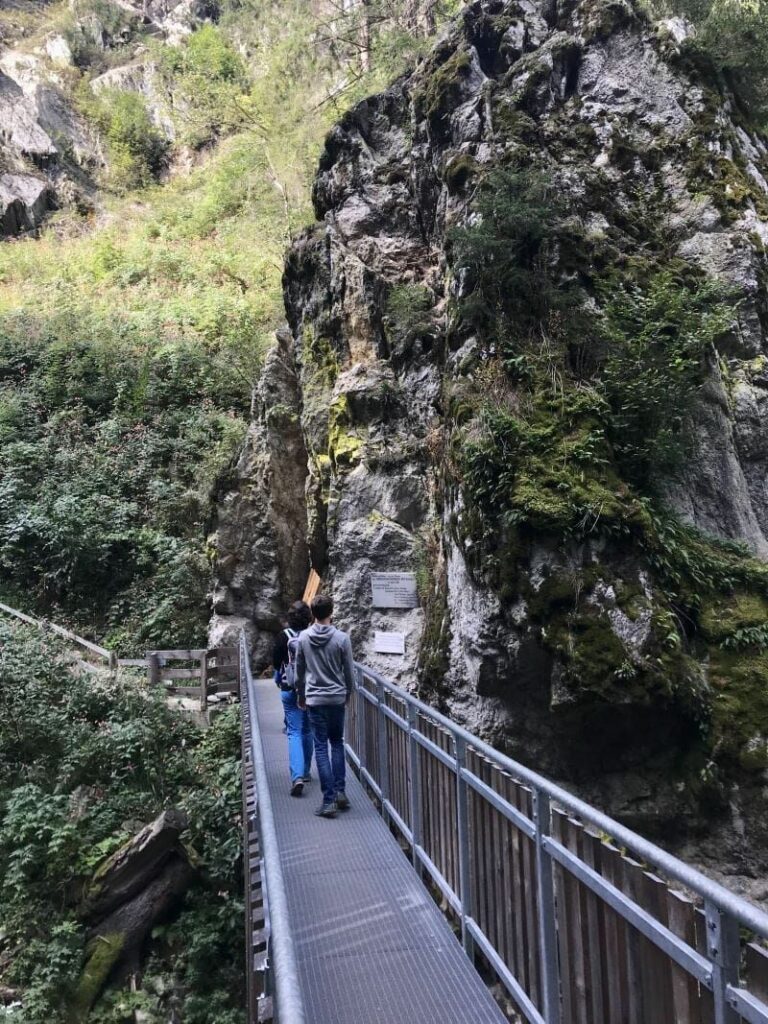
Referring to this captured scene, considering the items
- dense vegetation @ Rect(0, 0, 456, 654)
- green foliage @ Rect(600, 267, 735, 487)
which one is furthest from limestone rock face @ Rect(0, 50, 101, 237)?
green foliage @ Rect(600, 267, 735, 487)

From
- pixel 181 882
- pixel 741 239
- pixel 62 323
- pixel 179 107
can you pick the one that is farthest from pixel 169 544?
pixel 179 107

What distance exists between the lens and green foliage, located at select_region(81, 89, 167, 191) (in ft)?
123

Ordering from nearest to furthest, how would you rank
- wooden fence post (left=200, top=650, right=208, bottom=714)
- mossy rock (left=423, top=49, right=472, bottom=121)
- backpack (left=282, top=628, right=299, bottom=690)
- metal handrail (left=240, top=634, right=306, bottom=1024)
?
metal handrail (left=240, top=634, right=306, bottom=1024) → backpack (left=282, top=628, right=299, bottom=690) → mossy rock (left=423, top=49, right=472, bottom=121) → wooden fence post (left=200, top=650, right=208, bottom=714)

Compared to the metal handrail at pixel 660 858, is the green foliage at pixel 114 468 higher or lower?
higher

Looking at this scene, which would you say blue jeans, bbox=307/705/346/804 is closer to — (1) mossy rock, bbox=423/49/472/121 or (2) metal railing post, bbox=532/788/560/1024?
(2) metal railing post, bbox=532/788/560/1024

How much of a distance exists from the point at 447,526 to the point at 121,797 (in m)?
6.37

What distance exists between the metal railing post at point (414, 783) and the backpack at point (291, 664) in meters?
1.32

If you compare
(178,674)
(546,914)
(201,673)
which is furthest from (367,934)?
(178,674)

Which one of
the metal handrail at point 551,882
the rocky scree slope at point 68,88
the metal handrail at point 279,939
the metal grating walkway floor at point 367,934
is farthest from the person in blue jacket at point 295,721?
the rocky scree slope at point 68,88

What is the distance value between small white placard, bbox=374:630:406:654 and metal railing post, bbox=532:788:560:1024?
6.71 m

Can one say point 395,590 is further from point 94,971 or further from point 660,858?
point 660,858

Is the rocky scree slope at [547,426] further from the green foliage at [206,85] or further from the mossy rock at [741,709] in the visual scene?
the green foliage at [206,85]

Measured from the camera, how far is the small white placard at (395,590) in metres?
10.2

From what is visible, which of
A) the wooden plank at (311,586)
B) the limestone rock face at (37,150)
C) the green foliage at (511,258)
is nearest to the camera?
the green foliage at (511,258)
